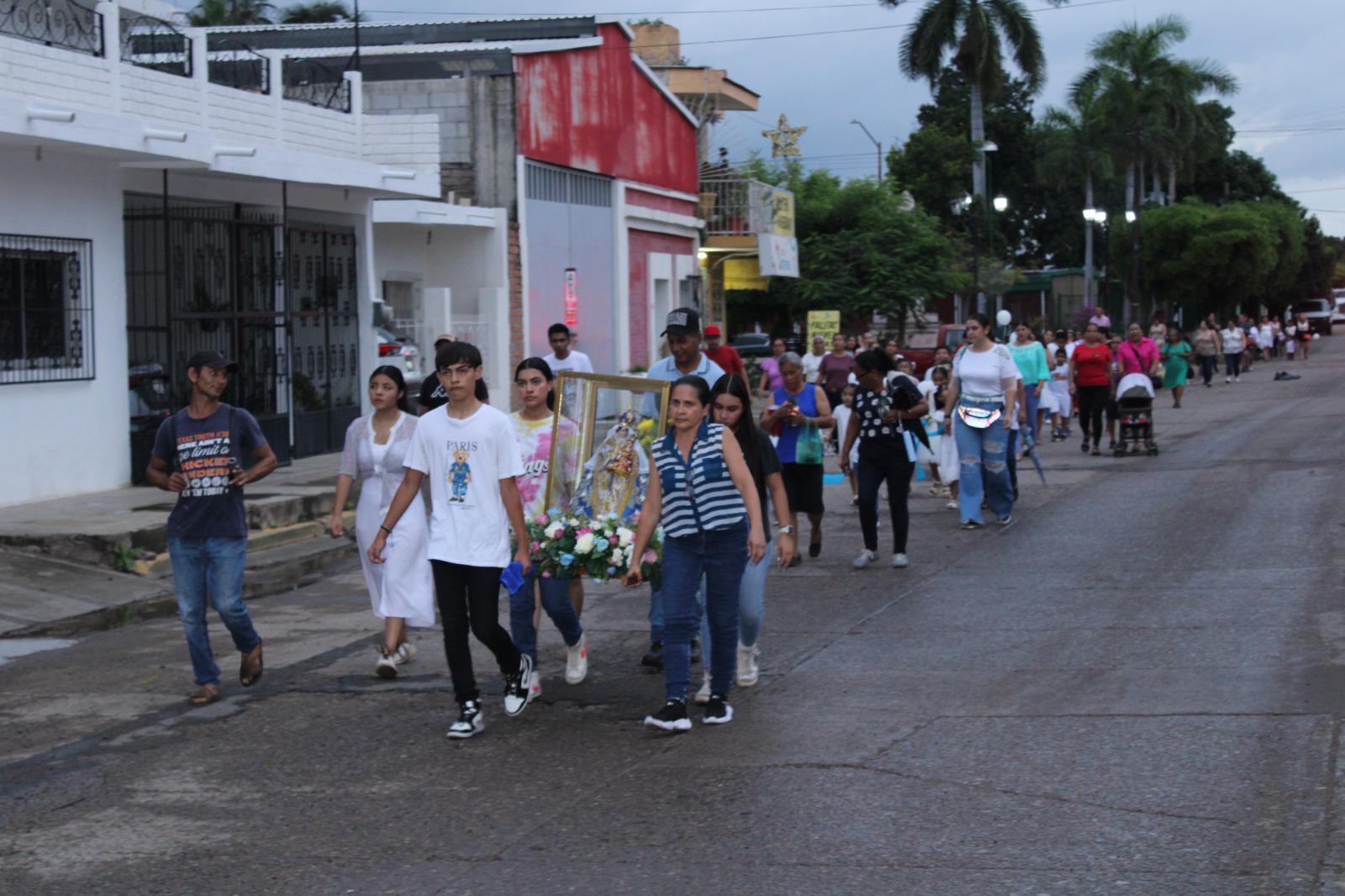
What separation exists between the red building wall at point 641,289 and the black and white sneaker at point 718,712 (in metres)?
24.0

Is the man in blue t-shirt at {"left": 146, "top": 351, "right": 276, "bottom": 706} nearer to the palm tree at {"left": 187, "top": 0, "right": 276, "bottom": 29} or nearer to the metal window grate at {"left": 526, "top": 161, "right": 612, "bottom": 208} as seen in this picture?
the metal window grate at {"left": 526, "top": 161, "right": 612, "bottom": 208}

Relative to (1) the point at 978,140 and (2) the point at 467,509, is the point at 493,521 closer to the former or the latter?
(2) the point at 467,509

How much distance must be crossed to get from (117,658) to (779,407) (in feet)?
16.2

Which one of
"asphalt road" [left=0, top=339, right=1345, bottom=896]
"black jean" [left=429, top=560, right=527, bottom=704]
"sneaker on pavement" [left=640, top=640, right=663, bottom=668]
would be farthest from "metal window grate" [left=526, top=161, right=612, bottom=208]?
"black jean" [left=429, top=560, right=527, bottom=704]

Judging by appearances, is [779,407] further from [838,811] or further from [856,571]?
[838,811]

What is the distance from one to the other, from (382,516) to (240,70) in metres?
13.0

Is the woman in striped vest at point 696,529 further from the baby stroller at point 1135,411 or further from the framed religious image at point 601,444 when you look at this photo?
the baby stroller at point 1135,411

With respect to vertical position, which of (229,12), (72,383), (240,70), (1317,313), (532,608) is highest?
(229,12)

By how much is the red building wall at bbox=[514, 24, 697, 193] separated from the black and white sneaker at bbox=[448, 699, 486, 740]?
18890mm

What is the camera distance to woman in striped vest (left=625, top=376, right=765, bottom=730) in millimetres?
7254

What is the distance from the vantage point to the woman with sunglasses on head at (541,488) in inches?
313

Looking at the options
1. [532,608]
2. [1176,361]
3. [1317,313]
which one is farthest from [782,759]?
[1317,313]

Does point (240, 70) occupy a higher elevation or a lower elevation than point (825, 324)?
higher

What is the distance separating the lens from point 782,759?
6.74 metres
